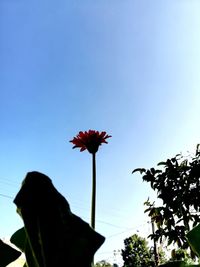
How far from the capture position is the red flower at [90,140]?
153 centimetres

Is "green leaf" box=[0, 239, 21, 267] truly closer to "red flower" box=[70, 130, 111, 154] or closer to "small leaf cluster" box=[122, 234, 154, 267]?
"red flower" box=[70, 130, 111, 154]

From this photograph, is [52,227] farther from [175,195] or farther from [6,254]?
[175,195]

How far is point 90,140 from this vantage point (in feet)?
5.16

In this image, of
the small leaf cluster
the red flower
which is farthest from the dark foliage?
the small leaf cluster

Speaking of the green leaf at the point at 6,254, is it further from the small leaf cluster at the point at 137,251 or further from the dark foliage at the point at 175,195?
the small leaf cluster at the point at 137,251

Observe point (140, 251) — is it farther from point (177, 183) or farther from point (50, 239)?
point (50, 239)

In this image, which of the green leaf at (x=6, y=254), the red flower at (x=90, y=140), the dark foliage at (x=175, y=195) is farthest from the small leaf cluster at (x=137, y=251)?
the green leaf at (x=6, y=254)

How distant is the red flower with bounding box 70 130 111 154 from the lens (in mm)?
1532

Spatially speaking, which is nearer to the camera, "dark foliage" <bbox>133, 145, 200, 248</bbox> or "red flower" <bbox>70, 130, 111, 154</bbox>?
"red flower" <bbox>70, 130, 111, 154</bbox>

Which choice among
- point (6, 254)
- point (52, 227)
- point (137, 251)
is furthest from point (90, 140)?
point (137, 251)

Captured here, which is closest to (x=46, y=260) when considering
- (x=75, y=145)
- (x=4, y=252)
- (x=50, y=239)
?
(x=50, y=239)

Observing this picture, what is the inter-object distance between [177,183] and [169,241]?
2.32ft

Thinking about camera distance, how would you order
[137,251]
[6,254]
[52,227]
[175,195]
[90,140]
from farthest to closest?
1. [137,251]
2. [175,195]
3. [90,140]
4. [6,254]
5. [52,227]

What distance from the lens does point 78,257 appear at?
40cm
